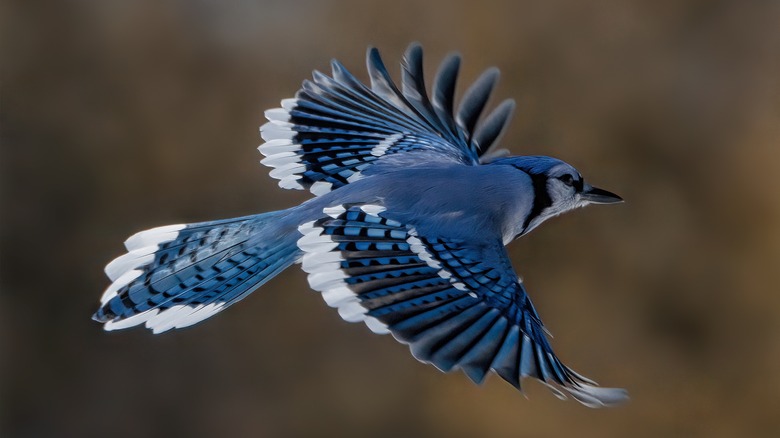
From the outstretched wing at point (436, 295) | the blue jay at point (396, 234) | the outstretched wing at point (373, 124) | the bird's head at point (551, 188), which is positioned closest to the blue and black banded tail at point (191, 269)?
the blue jay at point (396, 234)

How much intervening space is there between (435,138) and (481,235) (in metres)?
0.41

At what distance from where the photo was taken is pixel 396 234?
4.56 ft

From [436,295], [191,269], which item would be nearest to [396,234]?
[436,295]

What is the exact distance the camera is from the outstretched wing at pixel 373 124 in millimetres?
1769

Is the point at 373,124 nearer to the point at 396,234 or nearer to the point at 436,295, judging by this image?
the point at 396,234

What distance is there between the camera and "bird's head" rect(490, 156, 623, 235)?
160 centimetres

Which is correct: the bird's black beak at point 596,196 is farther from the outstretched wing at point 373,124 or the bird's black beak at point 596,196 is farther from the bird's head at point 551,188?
the outstretched wing at point 373,124

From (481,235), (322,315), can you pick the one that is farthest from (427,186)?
(322,315)

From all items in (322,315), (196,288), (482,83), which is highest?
(482,83)

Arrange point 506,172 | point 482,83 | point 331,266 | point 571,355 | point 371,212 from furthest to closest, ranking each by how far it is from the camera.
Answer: point 571,355
point 482,83
point 506,172
point 371,212
point 331,266

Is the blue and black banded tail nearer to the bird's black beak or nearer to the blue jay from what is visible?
the blue jay

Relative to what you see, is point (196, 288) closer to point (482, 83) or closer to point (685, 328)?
point (482, 83)

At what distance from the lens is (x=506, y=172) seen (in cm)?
158

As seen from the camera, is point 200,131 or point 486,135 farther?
point 200,131
